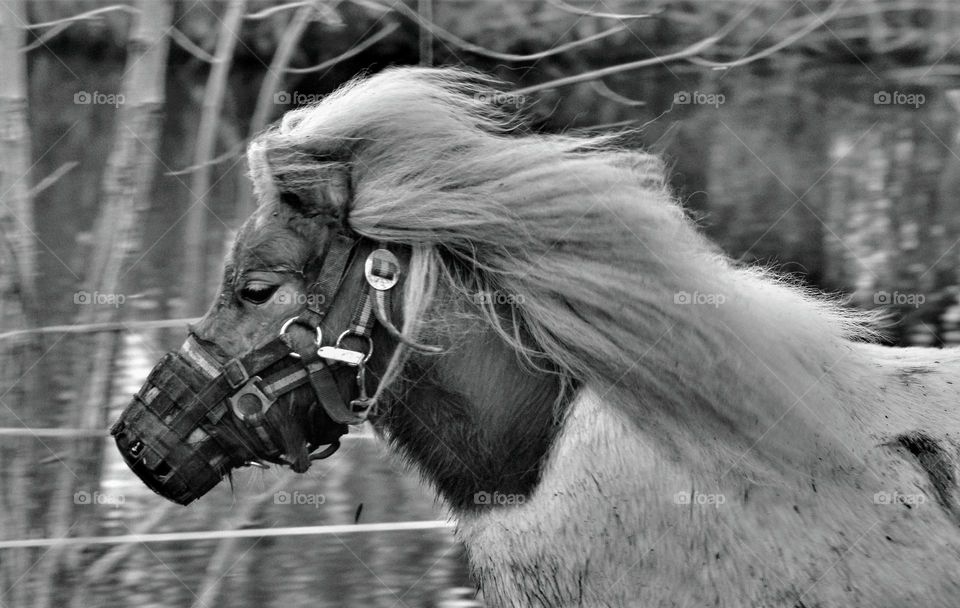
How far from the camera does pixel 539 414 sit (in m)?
2.67

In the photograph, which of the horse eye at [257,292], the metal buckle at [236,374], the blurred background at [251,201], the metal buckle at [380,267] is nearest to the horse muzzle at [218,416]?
the metal buckle at [236,374]

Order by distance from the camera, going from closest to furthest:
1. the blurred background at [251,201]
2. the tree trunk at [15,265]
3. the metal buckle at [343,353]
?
the metal buckle at [343,353], the tree trunk at [15,265], the blurred background at [251,201]

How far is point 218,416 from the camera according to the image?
2682 millimetres

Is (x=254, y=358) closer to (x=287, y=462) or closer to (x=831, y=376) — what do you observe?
(x=287, y=462)

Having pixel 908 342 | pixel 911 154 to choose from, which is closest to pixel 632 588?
pixel 908 342

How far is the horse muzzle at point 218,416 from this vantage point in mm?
2641

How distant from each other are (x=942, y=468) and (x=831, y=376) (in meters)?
0.33

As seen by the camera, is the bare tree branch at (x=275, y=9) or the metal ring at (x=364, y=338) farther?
the bare tree branch at (x=275, y=9)

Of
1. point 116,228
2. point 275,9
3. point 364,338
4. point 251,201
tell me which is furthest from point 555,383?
point 251,201

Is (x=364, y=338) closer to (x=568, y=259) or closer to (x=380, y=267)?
(x=380, y=267)

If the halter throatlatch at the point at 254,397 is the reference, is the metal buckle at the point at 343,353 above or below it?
above

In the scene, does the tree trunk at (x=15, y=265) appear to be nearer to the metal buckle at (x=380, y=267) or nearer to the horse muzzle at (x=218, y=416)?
→ the horse muzzle at (x=218, y=416)

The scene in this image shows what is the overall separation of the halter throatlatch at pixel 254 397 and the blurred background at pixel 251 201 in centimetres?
38

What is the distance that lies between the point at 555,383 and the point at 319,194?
0.73 m
